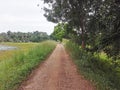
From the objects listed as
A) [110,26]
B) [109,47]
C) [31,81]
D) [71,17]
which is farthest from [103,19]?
[71,17]

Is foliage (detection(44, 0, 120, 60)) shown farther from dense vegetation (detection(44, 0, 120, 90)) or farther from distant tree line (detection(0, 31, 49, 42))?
distant tree line (detection(0, 31, 49, 42))

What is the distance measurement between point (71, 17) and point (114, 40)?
1089cm

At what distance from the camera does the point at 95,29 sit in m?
19.1

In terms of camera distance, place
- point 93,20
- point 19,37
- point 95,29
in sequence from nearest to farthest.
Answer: point 95,29 < point 93,20 < point 19,37

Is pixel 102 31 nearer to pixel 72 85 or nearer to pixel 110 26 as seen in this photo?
pixel 110 26

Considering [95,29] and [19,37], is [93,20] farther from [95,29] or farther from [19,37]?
[19,37]

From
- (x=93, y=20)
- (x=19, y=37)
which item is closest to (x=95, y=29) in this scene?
(x=93, y=20)

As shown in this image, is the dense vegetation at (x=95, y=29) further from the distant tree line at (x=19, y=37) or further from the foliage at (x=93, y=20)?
the distant tree line at (x=19, y=37)

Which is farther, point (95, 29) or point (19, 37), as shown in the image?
point (19, 37)

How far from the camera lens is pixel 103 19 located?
13.8m

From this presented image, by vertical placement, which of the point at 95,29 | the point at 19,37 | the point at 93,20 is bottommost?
the point at 19,37

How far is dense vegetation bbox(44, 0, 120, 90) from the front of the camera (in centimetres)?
1371

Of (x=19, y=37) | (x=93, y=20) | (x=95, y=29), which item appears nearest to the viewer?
(x=95, y=29)

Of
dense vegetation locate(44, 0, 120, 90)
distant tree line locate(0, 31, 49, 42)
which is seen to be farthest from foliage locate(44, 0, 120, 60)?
distant tree line locate(0, 31, 49, 42)
